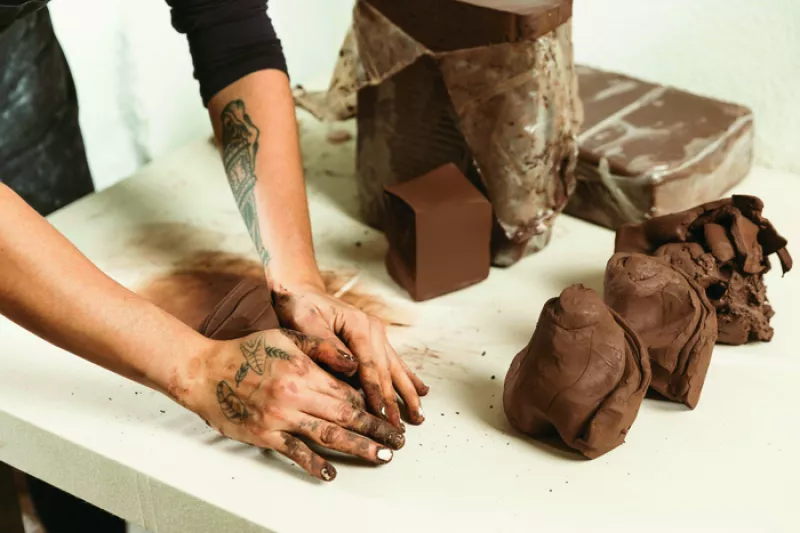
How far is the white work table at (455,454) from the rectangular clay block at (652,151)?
0.73ft

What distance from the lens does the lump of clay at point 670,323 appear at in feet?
4.29

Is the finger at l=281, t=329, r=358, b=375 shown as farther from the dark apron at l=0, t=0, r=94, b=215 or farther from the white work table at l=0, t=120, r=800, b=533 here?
the dark apron at l=0, t=0, r=94, b=215

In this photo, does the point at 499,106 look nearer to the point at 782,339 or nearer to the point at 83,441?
the point at 782,339

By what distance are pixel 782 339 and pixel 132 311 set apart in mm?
A: 1036

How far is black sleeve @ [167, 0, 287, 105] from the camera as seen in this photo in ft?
5.11

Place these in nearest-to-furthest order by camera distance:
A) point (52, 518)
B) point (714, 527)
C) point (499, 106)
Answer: point (714, 527) → point (499, 106) → point (52, 518)

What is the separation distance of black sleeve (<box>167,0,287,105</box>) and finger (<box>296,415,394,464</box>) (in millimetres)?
684

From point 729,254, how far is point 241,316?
30.6 inches

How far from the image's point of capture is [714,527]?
1.13m

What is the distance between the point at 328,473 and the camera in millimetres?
A: 1171

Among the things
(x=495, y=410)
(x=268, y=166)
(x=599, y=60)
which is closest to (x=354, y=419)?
(x=495, y=410)

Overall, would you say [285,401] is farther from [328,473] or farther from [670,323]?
[670,323]

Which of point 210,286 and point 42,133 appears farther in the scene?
point 42,133

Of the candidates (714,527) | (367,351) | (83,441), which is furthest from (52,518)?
(714,527)
